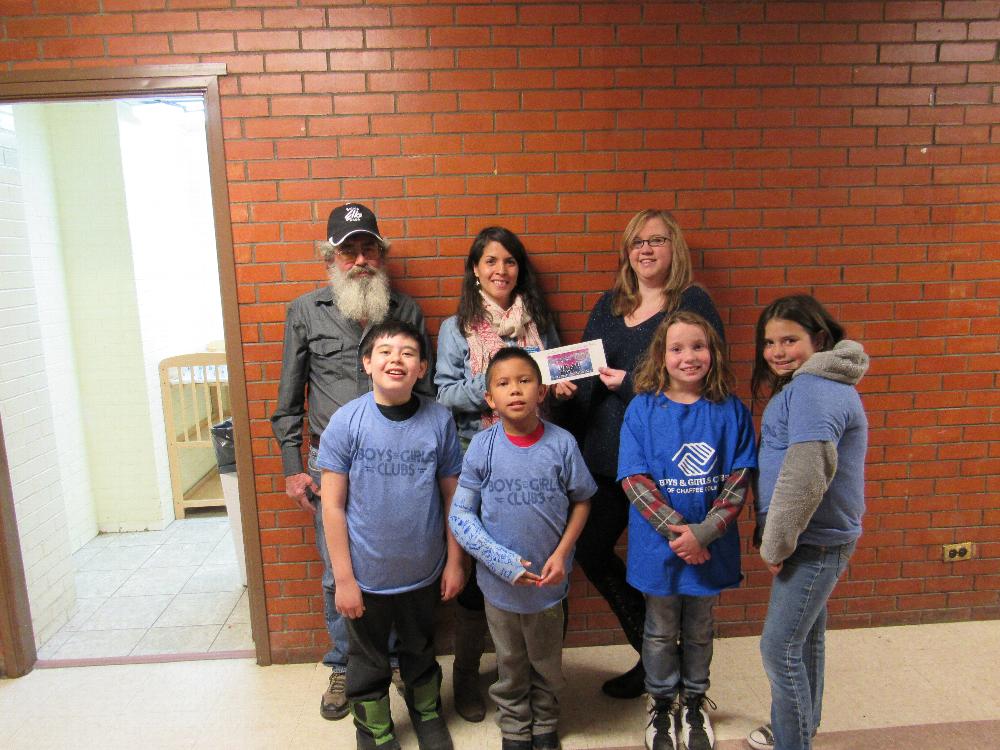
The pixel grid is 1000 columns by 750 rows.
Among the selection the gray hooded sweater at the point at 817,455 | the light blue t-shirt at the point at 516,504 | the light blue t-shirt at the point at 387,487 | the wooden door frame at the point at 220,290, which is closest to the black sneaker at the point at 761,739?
the gray hooded sweater at the point at 817,455

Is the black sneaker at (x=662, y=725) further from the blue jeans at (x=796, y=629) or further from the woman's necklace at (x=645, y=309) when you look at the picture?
the woman's necklace at (x=645, y=309)

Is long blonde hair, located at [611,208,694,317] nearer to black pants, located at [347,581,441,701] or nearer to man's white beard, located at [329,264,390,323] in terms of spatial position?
man's white beard, located at [329,264,390,323]

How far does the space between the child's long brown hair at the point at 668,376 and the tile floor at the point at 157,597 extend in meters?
2.38

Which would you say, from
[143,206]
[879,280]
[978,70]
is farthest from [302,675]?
[978,70]

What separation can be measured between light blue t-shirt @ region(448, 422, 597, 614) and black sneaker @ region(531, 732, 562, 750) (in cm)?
54

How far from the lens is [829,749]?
8.17 ft

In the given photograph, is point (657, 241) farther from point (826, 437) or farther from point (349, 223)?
point (349, 223)

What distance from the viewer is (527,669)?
2.39 meters

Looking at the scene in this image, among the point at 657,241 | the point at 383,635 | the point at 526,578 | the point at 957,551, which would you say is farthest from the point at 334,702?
the point at 957,551

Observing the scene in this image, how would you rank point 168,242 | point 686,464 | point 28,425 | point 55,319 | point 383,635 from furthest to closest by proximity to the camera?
point 168,242
point 55,319
point 28,425
point 383,635
point 686,464

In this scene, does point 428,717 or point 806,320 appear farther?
point 428,717

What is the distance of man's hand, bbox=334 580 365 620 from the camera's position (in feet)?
7.58

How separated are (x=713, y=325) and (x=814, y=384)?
0.53m

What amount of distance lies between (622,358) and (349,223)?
1.19 meters
